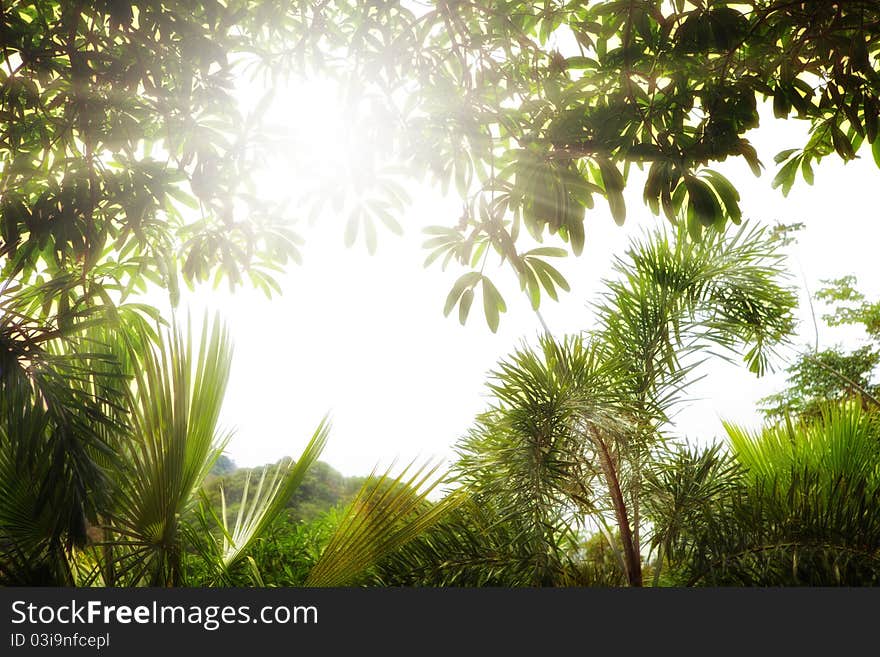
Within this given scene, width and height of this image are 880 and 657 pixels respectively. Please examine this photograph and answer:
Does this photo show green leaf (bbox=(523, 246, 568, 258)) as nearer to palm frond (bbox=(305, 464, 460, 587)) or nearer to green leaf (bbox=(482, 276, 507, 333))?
green leaf (bbox=(482, 276, 507, 333))

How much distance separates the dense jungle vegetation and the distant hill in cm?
343

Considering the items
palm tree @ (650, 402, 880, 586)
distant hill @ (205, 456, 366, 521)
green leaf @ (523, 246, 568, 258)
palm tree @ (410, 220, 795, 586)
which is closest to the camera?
green leaf @ (523, 246, 568, 258)

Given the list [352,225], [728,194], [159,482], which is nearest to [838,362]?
[728,194]

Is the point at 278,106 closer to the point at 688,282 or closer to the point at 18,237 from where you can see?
the point at 18,237

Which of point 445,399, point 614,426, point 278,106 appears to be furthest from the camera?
point 445,399

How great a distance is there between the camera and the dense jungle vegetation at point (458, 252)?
3.71 feet

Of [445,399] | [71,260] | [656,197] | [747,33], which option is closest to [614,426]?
[656,197]

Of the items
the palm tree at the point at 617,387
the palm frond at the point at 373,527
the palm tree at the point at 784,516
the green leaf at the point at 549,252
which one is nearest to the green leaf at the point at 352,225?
the green leaf at the point at 549,252

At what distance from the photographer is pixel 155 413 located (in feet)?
5.73

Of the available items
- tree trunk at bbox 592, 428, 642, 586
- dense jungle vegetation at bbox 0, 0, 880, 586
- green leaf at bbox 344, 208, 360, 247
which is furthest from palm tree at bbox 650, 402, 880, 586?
green leaf at bbox 344, 208, 360, 247

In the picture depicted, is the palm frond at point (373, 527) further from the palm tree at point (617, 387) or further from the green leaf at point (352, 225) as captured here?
the green leaf at point (352, 225)

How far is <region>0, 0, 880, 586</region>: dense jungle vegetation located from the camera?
3.71 ft

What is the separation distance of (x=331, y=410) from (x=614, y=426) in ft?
3.51

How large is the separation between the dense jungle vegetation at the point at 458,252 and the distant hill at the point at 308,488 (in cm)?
343
